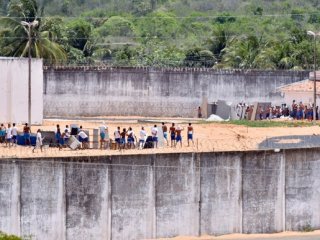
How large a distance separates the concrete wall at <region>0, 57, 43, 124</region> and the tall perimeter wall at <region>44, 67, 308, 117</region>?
16.6m

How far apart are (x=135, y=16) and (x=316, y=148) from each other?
97709mm

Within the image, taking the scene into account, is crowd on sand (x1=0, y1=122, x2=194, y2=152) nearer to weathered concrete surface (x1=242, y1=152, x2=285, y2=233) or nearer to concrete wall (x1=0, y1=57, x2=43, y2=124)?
weathered concrete surface (x1=242, y1=152, x2=285, y2=233)

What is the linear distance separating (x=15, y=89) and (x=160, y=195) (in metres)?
19.2

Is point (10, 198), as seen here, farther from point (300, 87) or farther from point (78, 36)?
point (78, 36)

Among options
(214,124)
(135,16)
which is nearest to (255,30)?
(135,16)

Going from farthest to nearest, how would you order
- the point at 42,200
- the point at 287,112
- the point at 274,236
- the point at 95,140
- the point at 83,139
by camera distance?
the point at 287,112 → the point at 95,140 → the point at 83,139 → the point at 274,236 → the point at 42,200

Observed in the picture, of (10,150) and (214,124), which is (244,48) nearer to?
(214,124)

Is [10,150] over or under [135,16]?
under

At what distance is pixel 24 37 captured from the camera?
94.0m

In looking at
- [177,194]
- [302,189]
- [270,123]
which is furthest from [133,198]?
[270,123]

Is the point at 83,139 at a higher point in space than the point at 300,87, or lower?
lower

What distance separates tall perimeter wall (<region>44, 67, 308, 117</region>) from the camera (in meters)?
90.6

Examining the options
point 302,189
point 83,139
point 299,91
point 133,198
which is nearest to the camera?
point 133,198

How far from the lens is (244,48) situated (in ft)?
348
